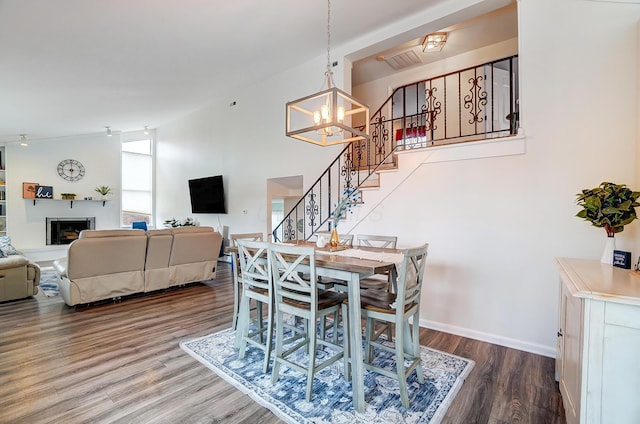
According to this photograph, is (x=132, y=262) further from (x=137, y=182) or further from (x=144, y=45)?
(x=137, y=182)

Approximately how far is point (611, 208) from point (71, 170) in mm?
10431

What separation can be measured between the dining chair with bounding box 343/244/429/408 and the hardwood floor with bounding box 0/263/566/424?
372 mm

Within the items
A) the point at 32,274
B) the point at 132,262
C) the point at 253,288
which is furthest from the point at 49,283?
the point at 253,288

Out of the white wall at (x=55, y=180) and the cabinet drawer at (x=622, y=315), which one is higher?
the white wall at (x=55, y=180)

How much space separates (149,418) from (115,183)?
856 centimetres

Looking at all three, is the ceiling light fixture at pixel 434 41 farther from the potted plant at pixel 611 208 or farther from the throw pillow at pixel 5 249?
the throw pillow at pixel 5 249

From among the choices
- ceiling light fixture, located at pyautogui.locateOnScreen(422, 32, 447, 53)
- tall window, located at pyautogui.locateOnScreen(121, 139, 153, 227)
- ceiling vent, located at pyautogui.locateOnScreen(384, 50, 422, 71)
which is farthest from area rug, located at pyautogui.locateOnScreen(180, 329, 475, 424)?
tall window, located at pyautogui.locateOnScreen(121, 139, 153, 227)

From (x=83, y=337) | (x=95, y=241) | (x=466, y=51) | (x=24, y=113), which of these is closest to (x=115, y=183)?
(x=24, y=113)

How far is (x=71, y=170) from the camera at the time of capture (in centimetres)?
804

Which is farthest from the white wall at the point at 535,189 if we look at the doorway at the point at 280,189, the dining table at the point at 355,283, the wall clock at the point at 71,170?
the wall clock at the point at 71,170

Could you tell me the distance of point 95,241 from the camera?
4016 millimetres

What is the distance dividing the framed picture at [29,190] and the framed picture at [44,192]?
0.25 feet

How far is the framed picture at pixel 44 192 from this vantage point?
7418 millimetres

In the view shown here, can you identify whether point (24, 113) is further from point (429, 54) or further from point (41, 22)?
point (429, 54)
